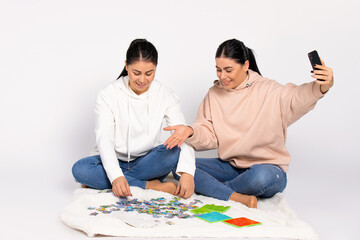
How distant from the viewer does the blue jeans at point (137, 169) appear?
3.25m

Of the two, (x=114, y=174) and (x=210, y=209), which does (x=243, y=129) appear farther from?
(x=114, y=174)

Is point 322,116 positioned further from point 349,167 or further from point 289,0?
point 289,0

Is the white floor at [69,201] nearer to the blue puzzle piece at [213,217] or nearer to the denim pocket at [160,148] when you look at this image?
the blue puzzle piece at [213,217]

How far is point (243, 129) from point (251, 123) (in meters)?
0.07

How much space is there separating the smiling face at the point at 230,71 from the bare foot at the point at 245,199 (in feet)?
2.29

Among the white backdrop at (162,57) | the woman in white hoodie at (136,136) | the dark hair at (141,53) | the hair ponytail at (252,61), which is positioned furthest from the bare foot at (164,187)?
the white backdrop at (162,57)

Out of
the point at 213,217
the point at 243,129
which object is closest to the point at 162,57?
the point at 243,129

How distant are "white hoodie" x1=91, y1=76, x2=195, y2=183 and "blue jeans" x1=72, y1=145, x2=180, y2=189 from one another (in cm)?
8

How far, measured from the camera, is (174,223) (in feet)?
8.55

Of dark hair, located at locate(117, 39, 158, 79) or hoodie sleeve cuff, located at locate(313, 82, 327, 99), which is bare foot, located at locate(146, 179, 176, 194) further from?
hoodie sleeve cuff, located at locate(313, 82, 327, 99)

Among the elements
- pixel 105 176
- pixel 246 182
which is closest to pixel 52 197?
pixel 105 176

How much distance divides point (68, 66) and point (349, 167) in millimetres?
2392

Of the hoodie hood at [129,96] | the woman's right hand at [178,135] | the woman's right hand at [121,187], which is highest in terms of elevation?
the hoodie hood at [129,96]

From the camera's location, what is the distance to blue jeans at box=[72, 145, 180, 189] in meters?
3.25
